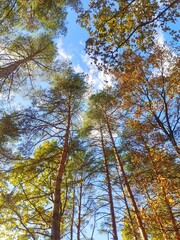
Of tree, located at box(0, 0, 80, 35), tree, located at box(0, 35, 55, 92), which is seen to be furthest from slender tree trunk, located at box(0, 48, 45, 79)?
tree, located at box(0, 0, 80, 35)

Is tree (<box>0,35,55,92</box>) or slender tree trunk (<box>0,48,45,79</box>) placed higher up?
tree (<box>0,35,55,92</box>)

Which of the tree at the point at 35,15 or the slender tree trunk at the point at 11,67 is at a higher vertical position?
the tree at the point at 35,15

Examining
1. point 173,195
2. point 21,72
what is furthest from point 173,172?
point 21,72

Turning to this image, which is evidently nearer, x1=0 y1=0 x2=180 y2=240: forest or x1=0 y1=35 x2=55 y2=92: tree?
x1=0 y1=0 x2=180 y2=240: forest

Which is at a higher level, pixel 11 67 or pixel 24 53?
pixel 24 53

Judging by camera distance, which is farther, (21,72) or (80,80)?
(21,72)

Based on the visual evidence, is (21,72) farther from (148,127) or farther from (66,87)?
(148,127)

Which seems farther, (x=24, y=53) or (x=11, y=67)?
(x=24, y=53)

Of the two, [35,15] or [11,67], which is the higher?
[35,15]

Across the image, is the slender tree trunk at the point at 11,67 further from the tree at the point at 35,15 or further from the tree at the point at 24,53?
the tree at the point at 35,15

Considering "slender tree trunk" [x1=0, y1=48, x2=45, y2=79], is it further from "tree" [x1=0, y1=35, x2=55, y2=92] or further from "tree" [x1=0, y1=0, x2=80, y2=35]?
"tree" [x1=0, y1=0, x2=80, y2=35]

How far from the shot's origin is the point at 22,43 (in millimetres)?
10984

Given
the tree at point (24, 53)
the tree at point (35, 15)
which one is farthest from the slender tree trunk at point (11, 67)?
the tree at point (35, 15)

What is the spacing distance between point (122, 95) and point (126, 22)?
382 cm
